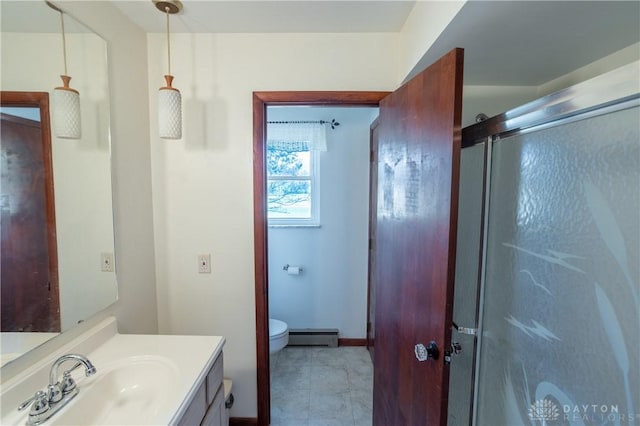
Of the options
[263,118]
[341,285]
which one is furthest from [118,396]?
[341,285]

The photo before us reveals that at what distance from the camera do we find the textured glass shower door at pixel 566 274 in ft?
2.30

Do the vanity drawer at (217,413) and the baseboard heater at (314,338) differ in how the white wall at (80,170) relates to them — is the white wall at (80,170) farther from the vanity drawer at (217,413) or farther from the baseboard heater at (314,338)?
the baseboard heater at (314,338)

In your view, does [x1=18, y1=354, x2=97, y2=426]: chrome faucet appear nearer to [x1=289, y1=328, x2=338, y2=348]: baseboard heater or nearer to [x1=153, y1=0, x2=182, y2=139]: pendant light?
[x1=153, y1=0, x2=182, y2=139]: pendant light

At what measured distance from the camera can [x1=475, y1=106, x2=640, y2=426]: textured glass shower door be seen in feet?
2.30

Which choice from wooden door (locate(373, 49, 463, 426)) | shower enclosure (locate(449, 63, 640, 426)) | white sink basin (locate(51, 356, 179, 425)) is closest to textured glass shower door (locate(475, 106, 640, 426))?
shower enclosure (locate(449, 63, 640, 426))

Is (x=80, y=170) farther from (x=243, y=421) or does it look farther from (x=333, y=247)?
(x=333, y=247)

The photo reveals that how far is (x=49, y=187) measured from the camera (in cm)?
101

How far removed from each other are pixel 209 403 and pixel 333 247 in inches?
68.7

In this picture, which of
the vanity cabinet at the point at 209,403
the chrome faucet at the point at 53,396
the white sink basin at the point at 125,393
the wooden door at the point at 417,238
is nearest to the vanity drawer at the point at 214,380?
the vanity cabinet at the point at 209,403

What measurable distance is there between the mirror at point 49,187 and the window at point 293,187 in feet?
5.27

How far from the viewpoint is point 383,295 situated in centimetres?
152

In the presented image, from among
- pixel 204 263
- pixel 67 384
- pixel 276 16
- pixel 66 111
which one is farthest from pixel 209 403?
pixel 276 16

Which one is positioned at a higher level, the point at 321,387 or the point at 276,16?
the point at 276,16

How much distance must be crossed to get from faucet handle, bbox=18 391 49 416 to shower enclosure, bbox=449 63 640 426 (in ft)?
4.51
